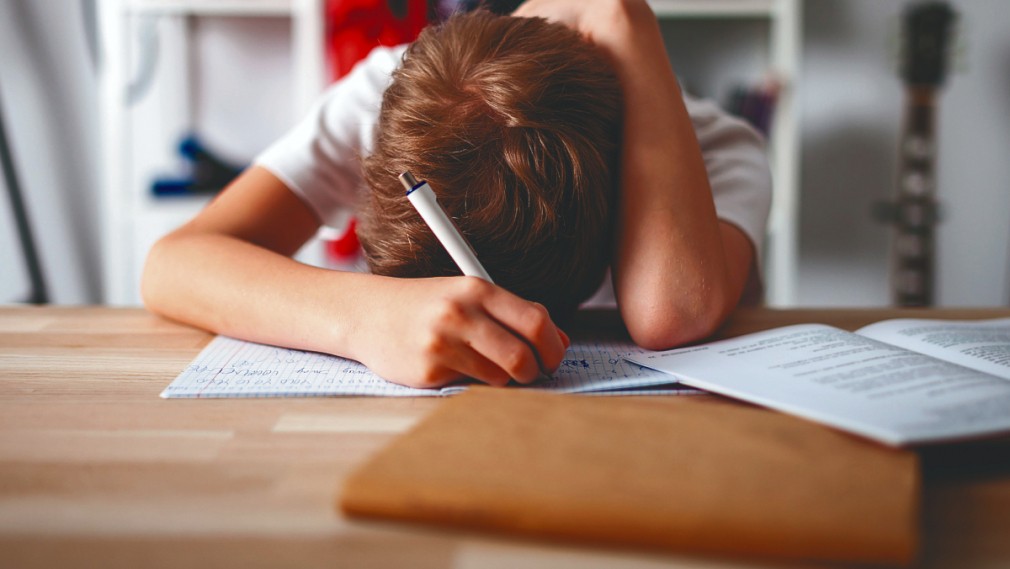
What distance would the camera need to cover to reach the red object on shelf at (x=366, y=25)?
1704mm

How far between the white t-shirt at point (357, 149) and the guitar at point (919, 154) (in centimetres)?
104

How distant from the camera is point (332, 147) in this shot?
970 millimetres

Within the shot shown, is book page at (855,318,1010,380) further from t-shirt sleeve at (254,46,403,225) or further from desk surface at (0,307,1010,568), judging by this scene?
t-shirt sleeve at (254,46,403,225)

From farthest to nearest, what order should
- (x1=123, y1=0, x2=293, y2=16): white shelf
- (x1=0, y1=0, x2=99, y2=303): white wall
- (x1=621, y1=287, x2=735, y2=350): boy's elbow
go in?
(x1=0, y1=0, x2=99, y2=303): white wall
(x1=123, y1=0, x2=293, y2=16): white shelf
(x1=621, y1=287, x2=735, y2=350): boy's elbow

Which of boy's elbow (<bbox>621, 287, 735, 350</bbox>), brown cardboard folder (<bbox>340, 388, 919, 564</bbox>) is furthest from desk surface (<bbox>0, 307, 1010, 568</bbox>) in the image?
boy's elbow (<bbox>621, 287, 735, 350</bbox>)

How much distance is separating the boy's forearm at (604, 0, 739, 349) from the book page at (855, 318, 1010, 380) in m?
0.14

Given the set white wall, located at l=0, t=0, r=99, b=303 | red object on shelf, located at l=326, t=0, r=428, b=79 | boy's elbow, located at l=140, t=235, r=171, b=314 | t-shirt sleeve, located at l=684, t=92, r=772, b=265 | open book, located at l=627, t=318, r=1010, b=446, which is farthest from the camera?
white wall, located at l=0, t=0, r=99, b=303

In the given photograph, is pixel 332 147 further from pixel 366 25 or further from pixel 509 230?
pixel 366 25

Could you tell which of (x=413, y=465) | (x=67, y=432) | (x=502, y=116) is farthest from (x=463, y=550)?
(x=502, y=116)

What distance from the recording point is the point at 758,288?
952 millimetres

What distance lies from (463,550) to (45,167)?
2265 millimetres

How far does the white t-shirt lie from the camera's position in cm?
89

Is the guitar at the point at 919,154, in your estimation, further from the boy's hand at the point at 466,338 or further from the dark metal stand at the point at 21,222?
the dark metal stand at the point at 21,222

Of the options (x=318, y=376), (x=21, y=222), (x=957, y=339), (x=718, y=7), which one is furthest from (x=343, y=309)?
(x=21, y=222)
